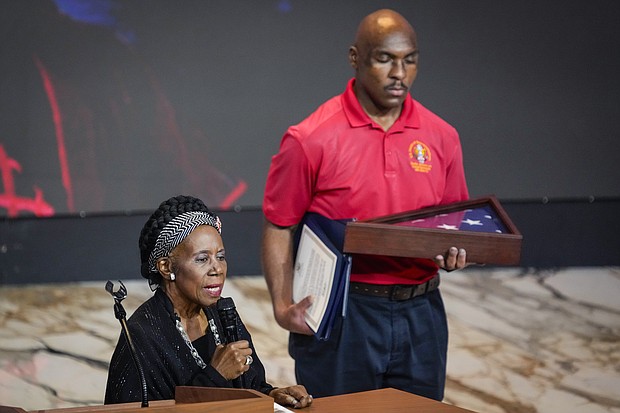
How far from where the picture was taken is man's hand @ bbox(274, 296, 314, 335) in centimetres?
357

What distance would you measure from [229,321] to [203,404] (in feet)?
1.69

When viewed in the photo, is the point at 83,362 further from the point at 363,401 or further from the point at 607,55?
the point at 607,55

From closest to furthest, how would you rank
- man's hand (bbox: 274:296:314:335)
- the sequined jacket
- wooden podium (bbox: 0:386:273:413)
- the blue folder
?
1. wooden podium (bbox: 0:386:273:413)
2. the sequined jacket
3. the blue folder
4. man's hand (bbox: 274:296:314:335)

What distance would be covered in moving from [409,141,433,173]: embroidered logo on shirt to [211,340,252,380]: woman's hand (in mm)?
1092

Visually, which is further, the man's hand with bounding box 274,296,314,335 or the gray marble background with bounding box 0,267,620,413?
the gray marble background with bounding box 0,267,620,413

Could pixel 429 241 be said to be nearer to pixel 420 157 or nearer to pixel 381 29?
pixel 420 157

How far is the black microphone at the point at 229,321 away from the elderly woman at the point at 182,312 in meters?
0.02

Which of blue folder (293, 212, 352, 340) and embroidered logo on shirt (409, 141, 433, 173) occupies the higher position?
embroidered logo on shirt (409, 141, 433, 173)

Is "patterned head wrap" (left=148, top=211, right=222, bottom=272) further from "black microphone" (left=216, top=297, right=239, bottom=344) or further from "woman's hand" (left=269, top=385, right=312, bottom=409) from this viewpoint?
"woman's hand" (left=269, top=385, right=312, bottom=409)

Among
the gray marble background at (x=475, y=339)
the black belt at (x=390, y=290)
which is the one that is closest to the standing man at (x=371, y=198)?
the black belt at (x=390, y=290)

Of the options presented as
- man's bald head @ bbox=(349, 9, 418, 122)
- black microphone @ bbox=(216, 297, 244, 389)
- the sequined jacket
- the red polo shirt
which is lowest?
the sequined jacket

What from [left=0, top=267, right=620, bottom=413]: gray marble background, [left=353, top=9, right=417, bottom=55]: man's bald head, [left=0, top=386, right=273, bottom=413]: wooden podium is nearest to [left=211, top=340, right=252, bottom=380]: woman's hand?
[left=0, top=386, right=273, bottom=413]: wooden podium

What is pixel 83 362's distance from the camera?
211 inches

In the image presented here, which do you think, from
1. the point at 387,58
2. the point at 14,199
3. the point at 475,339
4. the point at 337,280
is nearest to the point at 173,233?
the point at 337,280
